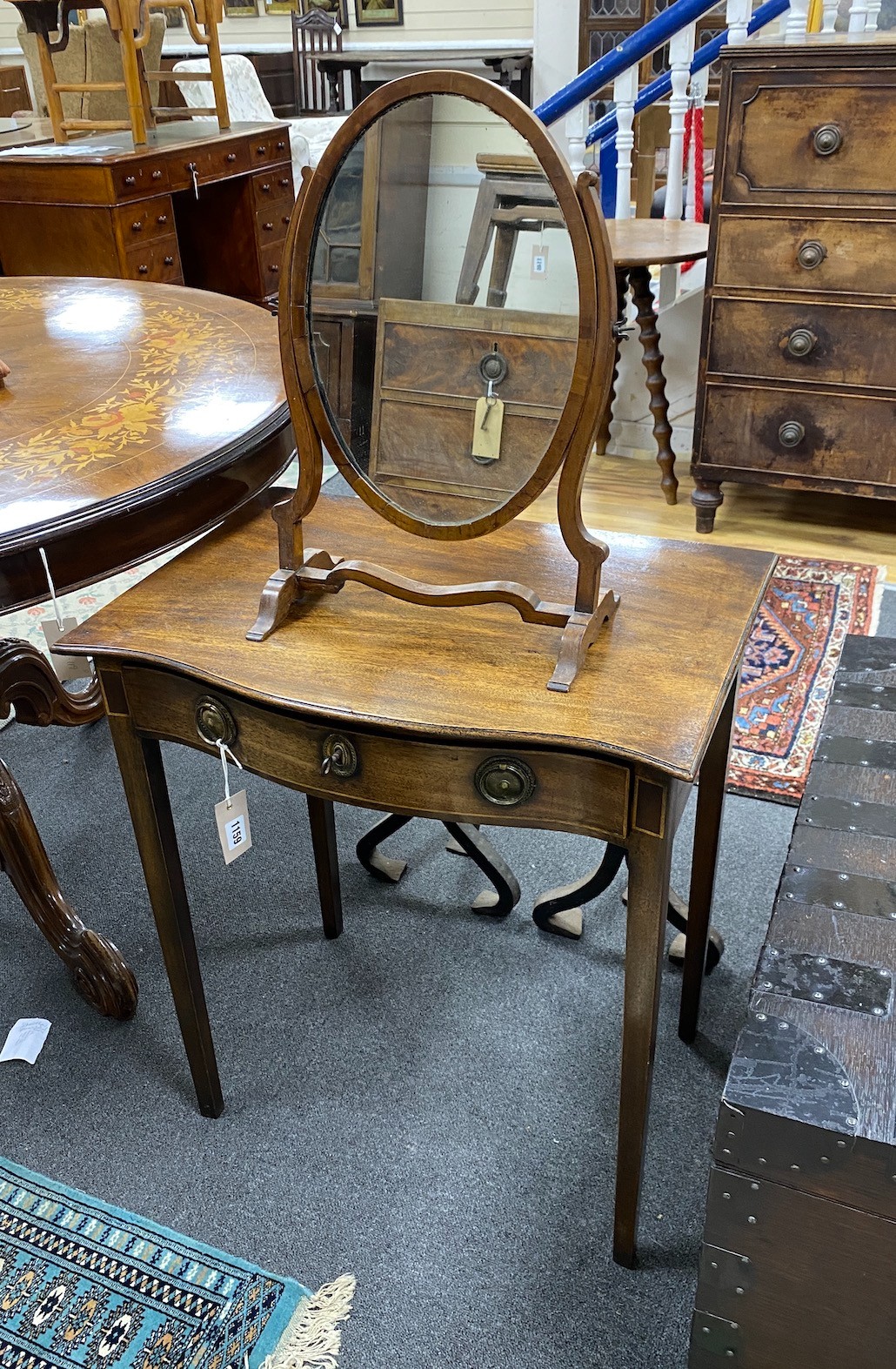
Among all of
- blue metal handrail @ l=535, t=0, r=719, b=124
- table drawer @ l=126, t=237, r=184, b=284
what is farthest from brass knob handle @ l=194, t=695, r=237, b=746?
table drawer @ l=126, t=237, r=184, b=284

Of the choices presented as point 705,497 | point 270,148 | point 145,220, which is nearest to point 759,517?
Answer: point 705,497

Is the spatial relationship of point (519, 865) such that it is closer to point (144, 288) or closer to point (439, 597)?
point (439, 597)

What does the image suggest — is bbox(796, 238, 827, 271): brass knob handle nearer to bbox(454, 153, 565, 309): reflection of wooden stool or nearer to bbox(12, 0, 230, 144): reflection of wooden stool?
bbox(454, 153, 565, 309): reflection of wooden stool

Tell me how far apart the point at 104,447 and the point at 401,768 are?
60 centimetres

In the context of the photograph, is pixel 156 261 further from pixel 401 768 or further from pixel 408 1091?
pixel 401 768

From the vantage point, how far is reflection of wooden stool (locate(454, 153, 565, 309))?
35.9 inches

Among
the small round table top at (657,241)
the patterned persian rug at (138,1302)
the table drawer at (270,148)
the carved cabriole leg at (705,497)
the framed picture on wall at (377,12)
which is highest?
the framed picture on wall at (377,12)

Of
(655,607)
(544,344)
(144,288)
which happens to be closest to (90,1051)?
(655,607)

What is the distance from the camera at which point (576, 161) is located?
3498 mm

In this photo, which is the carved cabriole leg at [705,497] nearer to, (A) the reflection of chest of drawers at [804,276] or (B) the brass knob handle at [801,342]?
(A) the reflection of chest of drawers at [804,276]

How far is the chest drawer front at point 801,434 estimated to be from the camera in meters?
2.84

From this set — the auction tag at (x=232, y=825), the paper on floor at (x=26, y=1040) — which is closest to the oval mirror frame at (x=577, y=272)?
the auction tag at (x=232, y=825)

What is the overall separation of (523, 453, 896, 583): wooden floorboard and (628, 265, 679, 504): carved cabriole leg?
0.30ft

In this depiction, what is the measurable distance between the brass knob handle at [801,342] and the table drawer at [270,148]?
106 inches
